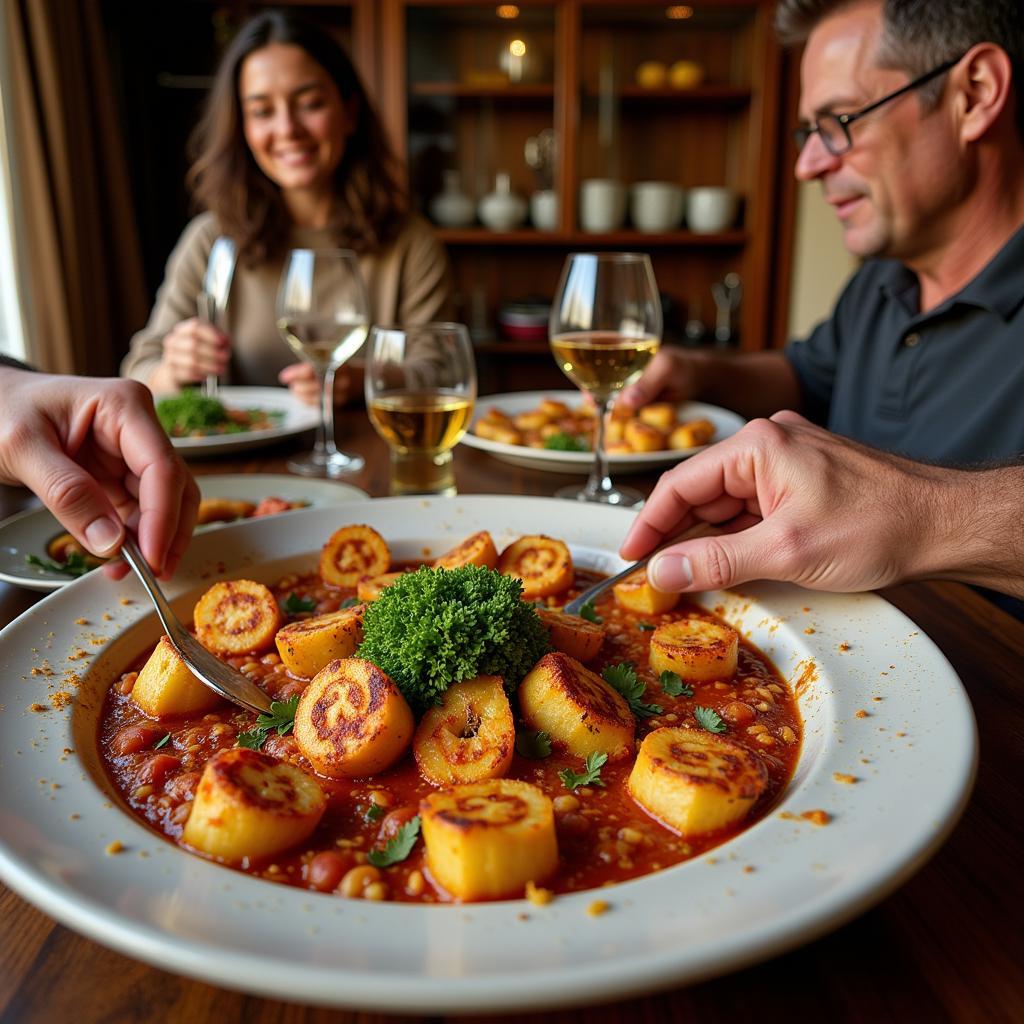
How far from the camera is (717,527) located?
147 centimetres

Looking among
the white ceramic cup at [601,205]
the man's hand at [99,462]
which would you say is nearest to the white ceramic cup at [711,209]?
the white ceramic cup at [601,205]

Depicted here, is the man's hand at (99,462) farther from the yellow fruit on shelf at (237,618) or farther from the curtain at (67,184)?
the curtain at (67,184)

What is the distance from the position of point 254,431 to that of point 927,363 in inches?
67.3

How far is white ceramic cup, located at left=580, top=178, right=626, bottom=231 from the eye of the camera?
5715mm

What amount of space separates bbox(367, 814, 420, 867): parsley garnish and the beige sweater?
2.95 metres

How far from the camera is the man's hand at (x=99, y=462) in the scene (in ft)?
4.30

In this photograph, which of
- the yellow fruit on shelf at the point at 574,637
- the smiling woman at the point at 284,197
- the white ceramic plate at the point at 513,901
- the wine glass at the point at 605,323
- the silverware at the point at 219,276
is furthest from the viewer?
the smiling woman at the point at 284,197

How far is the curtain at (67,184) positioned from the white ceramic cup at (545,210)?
2.43 m

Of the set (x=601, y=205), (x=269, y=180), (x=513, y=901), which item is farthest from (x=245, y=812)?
(x=601, y=205)

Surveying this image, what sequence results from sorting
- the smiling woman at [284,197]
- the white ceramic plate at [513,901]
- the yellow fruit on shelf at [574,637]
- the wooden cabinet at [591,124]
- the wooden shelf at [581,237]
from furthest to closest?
the wooden shelf at [581,237], the wooden cabinet at [591,124], the smiling woman at [284,197], the yellow fruit on shelf at [574,637], the white ceramic plate at [513,901]

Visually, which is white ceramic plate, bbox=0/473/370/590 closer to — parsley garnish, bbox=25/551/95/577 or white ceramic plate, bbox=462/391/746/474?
parsley garnish, bbox=25/551/95/577

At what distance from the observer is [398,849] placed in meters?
0.83

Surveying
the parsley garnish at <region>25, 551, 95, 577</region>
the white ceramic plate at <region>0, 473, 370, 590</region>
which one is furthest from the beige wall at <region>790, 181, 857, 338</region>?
the parsley garnish at <region>25, 551, 95, 577</region>

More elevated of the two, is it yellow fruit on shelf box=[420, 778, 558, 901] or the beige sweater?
the beige sweater
